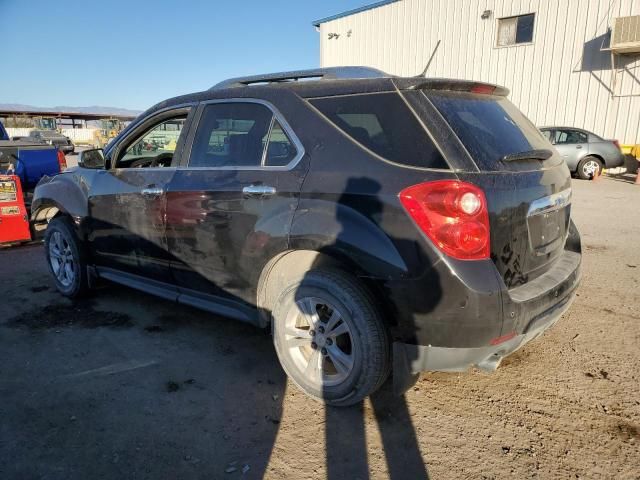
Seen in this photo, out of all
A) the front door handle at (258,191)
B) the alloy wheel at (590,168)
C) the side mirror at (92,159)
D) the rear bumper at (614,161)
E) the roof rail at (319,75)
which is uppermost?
the roof rail at (319,75)

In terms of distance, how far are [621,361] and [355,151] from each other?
7.84 feet

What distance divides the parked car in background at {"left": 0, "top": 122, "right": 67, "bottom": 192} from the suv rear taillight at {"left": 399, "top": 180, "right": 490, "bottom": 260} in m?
8.09

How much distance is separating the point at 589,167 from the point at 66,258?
48.6 ft

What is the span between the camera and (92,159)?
4.21 metres

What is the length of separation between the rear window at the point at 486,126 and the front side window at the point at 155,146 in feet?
6.62

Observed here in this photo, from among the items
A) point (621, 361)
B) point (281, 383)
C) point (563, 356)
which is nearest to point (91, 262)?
point (281, 383)

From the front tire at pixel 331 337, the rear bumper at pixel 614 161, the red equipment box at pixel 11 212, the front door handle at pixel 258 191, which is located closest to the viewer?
the front tire at pixel 331 337

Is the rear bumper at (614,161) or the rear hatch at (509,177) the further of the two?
the rear bumper at (614,161)

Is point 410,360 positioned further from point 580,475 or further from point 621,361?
point 621,361

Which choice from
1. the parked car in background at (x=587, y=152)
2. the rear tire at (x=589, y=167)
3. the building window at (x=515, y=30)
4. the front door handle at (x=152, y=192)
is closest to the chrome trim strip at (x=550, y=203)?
the front door handle at (x=152, y=192)

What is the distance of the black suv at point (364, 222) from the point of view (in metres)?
2.33

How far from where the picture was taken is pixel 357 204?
2.51 m

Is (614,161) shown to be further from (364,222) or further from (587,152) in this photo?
(364,222)

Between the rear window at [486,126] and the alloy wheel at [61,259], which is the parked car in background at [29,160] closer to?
the alloy wheel at [61,259]
